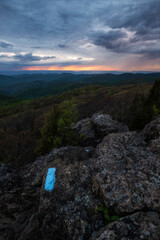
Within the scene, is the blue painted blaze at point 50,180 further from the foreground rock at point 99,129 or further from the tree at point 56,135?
the tree at point 56,135

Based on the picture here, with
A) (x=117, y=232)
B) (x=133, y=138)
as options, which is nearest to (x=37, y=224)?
(x=117, y=232)

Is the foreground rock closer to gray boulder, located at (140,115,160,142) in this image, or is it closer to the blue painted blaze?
gray boulder, located at (140,115,160,142)

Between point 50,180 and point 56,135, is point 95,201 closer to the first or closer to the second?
point 50,180

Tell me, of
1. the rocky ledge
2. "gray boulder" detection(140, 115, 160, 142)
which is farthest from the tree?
the rocky ledge

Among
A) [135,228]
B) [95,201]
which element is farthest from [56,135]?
[135,228]

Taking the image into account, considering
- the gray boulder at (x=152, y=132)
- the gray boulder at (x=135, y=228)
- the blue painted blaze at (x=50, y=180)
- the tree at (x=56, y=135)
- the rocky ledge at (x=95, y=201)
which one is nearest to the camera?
the gray boulder at (x=135, y=228)

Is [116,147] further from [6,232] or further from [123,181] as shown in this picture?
[6,232]

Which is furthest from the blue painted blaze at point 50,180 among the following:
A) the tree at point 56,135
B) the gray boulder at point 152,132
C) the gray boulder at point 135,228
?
the tree at point 56,135
